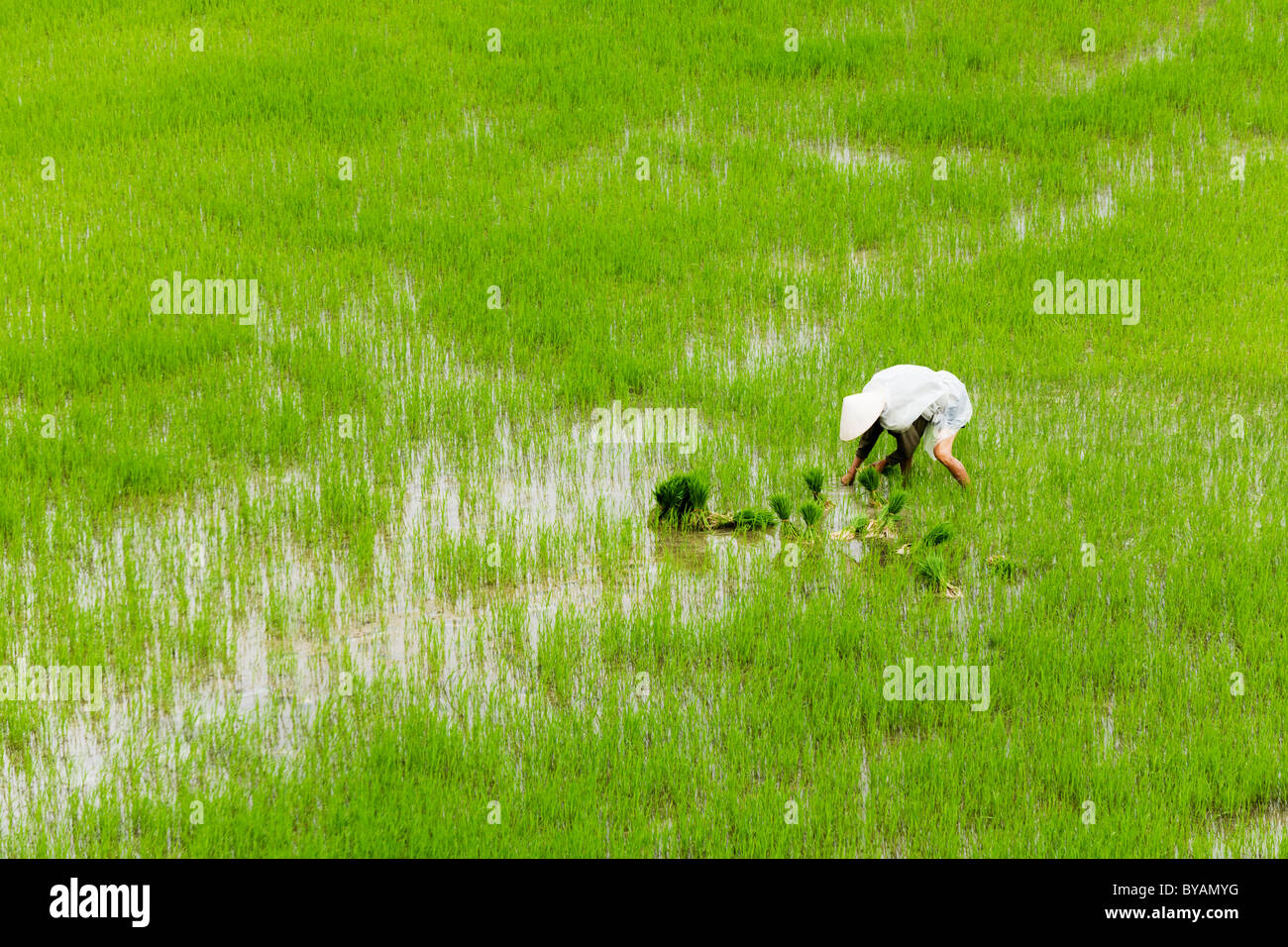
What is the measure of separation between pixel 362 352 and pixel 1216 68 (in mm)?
7605

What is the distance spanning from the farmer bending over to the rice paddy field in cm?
28

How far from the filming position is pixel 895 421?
6113 mm

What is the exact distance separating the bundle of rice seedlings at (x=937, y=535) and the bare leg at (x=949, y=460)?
57 centimetres

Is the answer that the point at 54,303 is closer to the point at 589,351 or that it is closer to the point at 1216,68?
the point at 589,351

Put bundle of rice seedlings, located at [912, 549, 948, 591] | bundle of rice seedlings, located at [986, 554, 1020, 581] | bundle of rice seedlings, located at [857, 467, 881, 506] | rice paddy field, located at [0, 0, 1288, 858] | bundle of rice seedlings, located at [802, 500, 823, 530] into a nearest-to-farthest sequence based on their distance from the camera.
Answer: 1. rice paddy field, located at [0, 0, 1288, 858]
2. bundle of rice seedlings, located at [912, 549, 948, 591]
3. bundle of rice seedlings, located at [986, 554, 1020, 581]
4. bundle of rice seedlings, located at [802, 500, 823, 530]
5. bundle of rice seedlings, located at [857, 467, 881, 506]

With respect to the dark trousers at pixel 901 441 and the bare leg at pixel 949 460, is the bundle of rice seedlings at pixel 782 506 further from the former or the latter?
the bare leg at pixel 949 460

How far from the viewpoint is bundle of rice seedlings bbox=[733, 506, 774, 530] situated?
5.95 metres

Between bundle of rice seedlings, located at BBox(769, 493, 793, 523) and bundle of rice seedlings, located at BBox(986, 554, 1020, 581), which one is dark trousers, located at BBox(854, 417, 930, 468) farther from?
bundle of rice seedlings, located at BBox(986, 554, 1020, 581)

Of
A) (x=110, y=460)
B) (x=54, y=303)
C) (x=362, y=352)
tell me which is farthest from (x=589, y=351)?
(x=54, y=303)

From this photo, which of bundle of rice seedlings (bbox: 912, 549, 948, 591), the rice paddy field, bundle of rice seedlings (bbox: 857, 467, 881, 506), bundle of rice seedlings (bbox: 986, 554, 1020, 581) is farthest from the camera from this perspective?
bundle of rice seedlings (bbox: 857, 467, 881, 506)

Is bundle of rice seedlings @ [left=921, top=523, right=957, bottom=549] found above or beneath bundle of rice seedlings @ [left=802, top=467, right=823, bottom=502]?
beneath

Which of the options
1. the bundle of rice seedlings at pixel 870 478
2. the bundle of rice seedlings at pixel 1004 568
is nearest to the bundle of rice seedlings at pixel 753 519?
the bundle of rice seedlings at pixel 870 478

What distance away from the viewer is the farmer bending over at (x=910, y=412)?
6.09 m

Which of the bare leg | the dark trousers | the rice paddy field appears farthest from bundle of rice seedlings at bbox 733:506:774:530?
the bare leg
